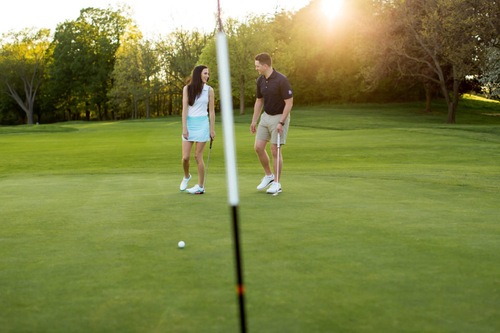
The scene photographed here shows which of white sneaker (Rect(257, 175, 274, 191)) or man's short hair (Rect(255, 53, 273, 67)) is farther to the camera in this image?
white sneaker (Rect(257, 175, 274, 191))

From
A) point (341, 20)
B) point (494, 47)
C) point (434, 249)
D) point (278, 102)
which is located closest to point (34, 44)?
point (341, 20)

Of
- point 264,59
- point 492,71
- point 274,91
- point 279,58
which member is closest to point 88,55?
point 279,58

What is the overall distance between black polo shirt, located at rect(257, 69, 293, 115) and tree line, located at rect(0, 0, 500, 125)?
3606 cm

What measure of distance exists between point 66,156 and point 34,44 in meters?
76.3

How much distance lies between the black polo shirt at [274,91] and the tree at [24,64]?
8681cm

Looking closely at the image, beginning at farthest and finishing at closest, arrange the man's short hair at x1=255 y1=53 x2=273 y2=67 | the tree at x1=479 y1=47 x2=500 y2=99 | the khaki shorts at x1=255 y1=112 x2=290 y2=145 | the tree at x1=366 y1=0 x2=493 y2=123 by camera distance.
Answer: the tree at x1=366 y1=0 x2=493 y2=123
the tree at x1=479 y1=47 x2=500 y2=99
the khaki shorts at x1=255 y1=112 x2=290 y2=145
the man's short hair at x1=255 y1=53 x2=273 y2=67

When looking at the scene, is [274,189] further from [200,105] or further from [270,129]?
[200,105]

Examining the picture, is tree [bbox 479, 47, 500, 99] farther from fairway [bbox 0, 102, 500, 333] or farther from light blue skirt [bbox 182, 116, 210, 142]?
light blue skirt [bbox 182, 116, 210, 142]

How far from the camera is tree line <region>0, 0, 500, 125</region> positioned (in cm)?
4741

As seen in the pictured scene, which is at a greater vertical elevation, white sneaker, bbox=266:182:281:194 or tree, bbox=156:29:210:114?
tree, bbox=156:29:210:114

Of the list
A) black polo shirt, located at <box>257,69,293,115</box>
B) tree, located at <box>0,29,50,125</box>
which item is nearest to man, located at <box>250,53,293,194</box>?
black polo shirt, located at <box>257,69,293,115</box>

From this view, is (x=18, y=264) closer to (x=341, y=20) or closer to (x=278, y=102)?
(x=278, y=102)

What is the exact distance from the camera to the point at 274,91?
11523 millimetres

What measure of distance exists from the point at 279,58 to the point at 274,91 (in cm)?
5691
